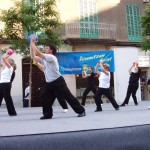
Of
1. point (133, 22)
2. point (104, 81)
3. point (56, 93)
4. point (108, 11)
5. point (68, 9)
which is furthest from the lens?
point (133, 22)

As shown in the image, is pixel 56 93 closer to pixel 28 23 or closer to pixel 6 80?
pixel 6 80

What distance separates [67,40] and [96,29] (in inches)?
88.0

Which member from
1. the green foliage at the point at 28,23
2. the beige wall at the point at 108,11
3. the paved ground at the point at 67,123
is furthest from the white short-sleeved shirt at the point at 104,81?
the beige wall at the point at 108,11

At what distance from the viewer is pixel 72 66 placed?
18.2m

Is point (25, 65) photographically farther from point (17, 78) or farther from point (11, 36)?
point (11, 36)

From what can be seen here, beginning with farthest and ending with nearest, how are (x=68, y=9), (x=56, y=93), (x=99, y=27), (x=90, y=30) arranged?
(x=99, y=27) → (x=90, y=30) → (x=68, y=9) → (x=56, y=93)

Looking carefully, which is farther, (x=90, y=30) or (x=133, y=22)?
(x=133, y=22)

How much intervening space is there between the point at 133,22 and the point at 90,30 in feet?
11.1

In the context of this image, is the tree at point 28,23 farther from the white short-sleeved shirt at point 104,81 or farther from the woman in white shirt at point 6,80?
the woman in white shirt at point 6,80

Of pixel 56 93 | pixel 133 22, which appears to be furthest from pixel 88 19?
pixel 56 93

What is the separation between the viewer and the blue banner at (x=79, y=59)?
18.0 m

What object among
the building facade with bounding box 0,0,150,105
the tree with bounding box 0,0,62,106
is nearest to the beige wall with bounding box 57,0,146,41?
the building facade with bounding box 0,0,150,105

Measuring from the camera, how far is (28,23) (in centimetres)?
1538

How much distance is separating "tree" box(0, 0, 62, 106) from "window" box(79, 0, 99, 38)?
4893 millimetres
